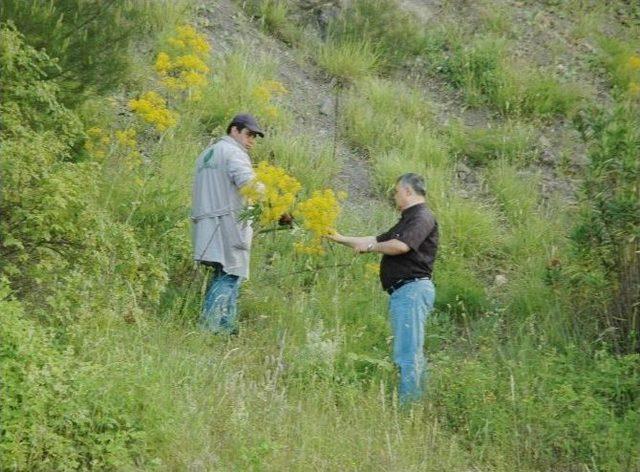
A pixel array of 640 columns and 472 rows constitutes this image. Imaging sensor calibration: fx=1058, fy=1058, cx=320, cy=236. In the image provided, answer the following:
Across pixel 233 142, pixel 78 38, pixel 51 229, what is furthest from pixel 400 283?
pixel 78 38

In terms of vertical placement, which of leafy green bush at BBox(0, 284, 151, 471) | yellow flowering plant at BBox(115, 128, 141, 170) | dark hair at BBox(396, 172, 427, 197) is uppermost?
yellow flowering plant at BBox(115, 128, 141, 170)

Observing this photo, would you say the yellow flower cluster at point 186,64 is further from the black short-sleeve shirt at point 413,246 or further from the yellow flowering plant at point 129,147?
the black short-sleeve shirt at point 413,246

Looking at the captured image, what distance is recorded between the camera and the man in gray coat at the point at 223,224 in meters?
8.05

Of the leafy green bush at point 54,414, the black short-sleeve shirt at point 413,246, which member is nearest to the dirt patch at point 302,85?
the black short-sleeve shirt at point 413,246

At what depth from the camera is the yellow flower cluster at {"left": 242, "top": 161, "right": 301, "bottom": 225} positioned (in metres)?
7.45

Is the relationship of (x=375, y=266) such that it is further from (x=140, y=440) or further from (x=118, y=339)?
(x=140, y=440)

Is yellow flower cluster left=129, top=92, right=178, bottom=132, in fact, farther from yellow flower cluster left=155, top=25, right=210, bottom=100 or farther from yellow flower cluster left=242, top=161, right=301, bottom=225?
yellow flower cluster left=242, top=161, right=301, bottom=225

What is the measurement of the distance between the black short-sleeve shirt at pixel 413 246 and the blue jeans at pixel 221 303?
123 centimetres

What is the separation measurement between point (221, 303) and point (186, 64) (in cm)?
299

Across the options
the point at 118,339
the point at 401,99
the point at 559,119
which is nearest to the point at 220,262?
the point at 118,339

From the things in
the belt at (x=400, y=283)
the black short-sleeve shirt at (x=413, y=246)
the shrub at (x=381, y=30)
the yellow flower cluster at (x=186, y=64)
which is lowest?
the belt at (x=400, y=283)

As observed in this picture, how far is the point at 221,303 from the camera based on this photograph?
7988 millimetres

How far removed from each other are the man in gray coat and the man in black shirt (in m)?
0.92

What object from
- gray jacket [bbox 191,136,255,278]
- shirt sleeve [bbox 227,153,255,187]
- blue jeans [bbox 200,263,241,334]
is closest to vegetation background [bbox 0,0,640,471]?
blue jeans [bbox 200,263,241,334]
